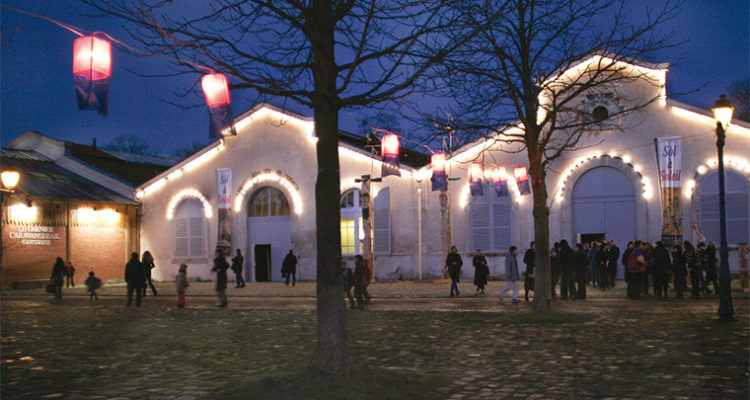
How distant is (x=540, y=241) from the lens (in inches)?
601

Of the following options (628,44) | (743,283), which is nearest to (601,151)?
(743,283)

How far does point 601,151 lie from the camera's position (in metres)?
30.3

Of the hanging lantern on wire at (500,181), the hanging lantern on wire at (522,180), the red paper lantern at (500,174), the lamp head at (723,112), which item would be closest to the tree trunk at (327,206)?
the lamp head at (723,112)

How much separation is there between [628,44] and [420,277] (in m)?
19.6

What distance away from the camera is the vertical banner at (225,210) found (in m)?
36.5

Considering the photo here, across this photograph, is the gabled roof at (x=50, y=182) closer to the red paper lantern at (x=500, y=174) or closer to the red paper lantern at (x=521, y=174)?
the red paper lantern at (x=500, y=174)

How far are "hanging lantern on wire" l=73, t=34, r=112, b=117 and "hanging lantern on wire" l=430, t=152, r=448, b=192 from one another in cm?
2038

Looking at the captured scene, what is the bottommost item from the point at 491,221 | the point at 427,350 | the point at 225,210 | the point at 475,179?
the point at 427,350

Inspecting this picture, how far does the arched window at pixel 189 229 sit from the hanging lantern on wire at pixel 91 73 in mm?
26717

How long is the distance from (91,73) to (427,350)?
6.98 metres

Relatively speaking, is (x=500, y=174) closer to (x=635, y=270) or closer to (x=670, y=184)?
(x=670, y=184)

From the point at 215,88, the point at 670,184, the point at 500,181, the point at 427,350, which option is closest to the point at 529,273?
the point at 500,181

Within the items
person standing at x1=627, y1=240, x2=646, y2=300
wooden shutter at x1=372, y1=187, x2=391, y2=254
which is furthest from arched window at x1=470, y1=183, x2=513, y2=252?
person standing at x1=627, y1=240, x2=646, y2=300

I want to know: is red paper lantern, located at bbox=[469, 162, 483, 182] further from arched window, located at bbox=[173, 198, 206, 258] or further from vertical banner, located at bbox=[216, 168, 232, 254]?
arched window, located at bbox=[173, 198, 206, 258]
